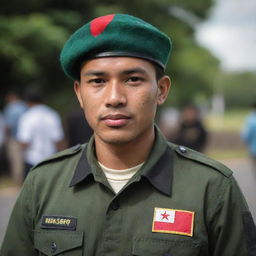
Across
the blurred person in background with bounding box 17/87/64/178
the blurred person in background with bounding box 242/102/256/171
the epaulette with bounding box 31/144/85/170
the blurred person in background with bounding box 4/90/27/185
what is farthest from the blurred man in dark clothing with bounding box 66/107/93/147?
the epaulette with bounding box 31/144/85/170

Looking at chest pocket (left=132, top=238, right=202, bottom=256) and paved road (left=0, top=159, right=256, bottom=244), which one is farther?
paved road (left=0, top=159, right=256, bottom=244)

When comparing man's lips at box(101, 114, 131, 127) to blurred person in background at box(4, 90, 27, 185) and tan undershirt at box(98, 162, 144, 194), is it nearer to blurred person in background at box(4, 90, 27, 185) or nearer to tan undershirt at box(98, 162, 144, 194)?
tan undershirt at box(98, 162, 144, 194)

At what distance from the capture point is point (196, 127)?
934cm

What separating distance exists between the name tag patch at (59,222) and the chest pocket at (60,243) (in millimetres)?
20

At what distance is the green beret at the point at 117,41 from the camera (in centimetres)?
224

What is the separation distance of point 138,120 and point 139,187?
266 millimetres

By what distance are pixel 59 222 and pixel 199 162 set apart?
1.98ft

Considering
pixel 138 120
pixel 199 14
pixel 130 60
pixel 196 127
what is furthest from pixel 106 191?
pixel 199 14

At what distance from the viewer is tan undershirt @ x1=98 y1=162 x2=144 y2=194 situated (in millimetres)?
2312

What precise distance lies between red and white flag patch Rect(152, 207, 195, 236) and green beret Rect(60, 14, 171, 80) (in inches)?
23.0

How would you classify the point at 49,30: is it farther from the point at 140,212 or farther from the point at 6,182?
the point at 140,212

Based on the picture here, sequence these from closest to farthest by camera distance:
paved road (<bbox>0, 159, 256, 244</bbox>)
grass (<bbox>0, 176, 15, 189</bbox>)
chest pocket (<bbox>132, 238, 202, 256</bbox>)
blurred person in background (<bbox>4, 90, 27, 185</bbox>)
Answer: chest pocket (<bbox>132, 238, 202, 256</bbox>)
paved road (<bbox>0, 159, 256, 244</bbox>)
blurred person in background (<bbox>4, 90, 27, 185</bbox>)
grass (<bbox>0, 176, 15, 189</bbox>)

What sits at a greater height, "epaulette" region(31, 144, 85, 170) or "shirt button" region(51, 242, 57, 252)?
"epaulette" region(31, 144, 85, 170)

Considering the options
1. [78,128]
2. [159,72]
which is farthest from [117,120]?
[78,128]
